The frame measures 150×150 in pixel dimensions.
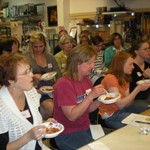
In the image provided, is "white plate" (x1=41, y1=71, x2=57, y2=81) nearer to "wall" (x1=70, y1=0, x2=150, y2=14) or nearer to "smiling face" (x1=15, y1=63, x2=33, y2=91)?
"smiling face" (x1=15, y1=63, x2=33, y2=91)

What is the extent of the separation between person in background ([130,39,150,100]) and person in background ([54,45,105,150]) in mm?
1208

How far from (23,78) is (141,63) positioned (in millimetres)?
2081

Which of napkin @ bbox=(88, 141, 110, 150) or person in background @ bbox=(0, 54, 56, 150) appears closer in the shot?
napkin @ bbox=(88, 141, 110, 150)

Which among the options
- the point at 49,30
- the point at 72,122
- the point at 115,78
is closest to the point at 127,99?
the point at 115,78

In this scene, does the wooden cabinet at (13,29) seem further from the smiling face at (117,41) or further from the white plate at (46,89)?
the white plate at (46,89)

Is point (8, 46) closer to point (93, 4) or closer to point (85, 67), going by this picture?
point (85, 67)

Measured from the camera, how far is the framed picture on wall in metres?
8.73

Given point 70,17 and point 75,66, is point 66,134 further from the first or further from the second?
point 70,17

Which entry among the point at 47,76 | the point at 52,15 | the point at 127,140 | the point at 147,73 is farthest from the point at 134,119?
the point at 52,15

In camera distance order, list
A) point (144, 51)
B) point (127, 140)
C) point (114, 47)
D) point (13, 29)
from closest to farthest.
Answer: point (127, 140), point (144, 51), point (114, 47), point (13, 29)

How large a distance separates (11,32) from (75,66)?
17.8 ft

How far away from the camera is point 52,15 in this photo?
8.81 meters

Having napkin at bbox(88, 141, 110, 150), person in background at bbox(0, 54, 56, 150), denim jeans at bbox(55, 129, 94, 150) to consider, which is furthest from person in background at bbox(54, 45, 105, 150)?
napkin at bbox(88, 141, 110, 150)

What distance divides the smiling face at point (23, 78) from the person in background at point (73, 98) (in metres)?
0.34
